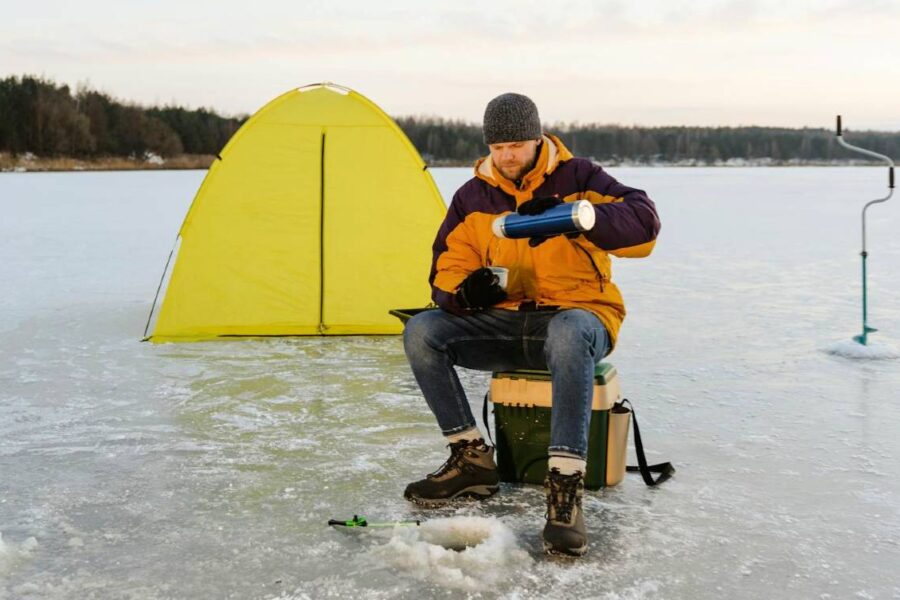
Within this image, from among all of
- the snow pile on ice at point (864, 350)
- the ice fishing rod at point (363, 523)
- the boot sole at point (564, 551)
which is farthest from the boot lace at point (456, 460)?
the snow pile on ice at point (864, 350)

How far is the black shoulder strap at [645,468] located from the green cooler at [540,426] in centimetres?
5

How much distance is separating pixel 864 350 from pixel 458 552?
11.6 feet

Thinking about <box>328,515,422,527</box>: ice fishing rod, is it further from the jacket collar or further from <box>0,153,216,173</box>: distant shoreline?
<box>0,153,216,173</box>: distant shoreline

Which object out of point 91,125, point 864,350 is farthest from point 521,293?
point 91,125

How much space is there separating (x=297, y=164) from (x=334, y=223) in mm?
465

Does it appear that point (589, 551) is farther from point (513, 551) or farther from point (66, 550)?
point (66, 550)

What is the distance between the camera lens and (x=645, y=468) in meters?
3.18

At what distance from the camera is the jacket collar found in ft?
9.72

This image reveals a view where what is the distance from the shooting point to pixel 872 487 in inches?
124

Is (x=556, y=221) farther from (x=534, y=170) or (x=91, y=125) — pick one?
(x=91, y=125)

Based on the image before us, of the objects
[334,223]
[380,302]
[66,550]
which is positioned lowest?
[66,550]

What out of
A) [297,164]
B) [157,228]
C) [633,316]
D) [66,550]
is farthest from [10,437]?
[157,228]

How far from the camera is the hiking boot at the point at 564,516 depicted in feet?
8.39

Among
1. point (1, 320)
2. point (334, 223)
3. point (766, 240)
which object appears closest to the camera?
point (334, 223)
